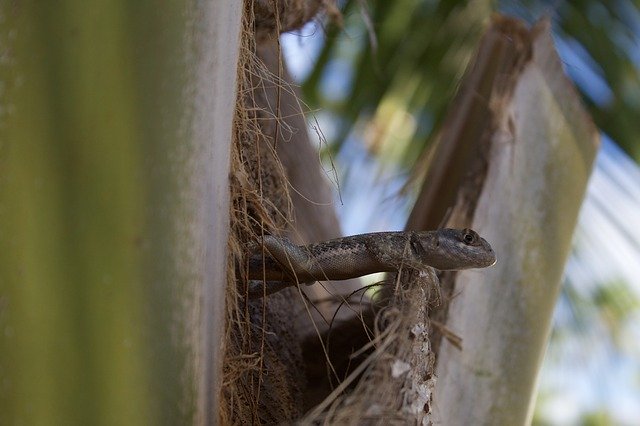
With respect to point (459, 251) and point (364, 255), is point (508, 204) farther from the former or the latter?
point (364, 255)

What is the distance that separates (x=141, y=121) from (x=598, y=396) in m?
2.79

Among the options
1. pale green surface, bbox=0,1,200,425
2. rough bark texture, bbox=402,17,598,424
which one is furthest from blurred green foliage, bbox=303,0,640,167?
pale green surface, bbox=0,1,200,425

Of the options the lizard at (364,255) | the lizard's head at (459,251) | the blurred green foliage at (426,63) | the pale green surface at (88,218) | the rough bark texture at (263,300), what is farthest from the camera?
the blurred green foliage at (426,63)

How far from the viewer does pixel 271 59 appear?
9.70ft

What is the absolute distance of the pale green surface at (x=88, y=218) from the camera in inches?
59.5

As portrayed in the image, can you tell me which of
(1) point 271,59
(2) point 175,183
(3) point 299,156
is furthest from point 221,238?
(3) point 299,156

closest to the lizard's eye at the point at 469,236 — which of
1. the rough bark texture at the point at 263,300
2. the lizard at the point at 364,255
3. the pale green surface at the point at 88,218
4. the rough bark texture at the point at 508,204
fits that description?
the lizard at the point at 364,255

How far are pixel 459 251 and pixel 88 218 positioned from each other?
1.24 m

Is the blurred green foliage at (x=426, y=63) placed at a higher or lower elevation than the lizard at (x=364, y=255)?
higher

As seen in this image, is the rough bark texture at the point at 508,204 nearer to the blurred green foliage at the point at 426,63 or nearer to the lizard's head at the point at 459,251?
the lizard's head at the point at 459,251

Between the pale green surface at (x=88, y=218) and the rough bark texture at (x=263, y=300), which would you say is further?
the rough bark texture at (x=263, y=300)

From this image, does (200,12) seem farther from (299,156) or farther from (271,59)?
(299,156)

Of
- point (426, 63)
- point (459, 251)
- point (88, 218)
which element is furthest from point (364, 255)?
point (426, 63)

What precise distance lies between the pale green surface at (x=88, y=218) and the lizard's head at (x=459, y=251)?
103 cm
